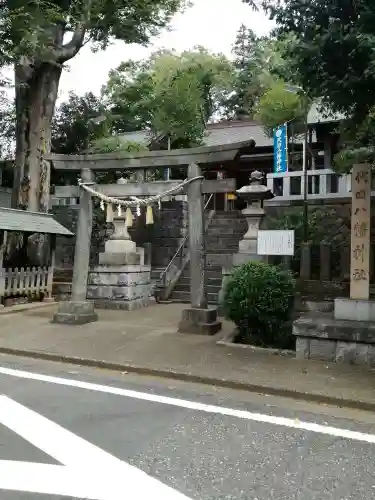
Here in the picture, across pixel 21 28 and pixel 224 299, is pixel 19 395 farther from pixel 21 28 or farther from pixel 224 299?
pixel 21 28

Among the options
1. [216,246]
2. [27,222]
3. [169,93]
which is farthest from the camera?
[169,93]

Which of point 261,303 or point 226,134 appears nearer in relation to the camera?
point 261,303

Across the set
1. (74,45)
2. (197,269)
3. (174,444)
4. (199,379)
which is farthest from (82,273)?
(74,45)

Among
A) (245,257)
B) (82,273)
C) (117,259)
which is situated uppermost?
(245,257)

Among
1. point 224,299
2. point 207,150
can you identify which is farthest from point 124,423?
point 207,150

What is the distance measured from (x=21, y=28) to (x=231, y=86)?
21858mm

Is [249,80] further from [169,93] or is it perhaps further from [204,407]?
[204,407]

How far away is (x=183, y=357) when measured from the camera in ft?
22.6

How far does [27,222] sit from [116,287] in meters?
3.13

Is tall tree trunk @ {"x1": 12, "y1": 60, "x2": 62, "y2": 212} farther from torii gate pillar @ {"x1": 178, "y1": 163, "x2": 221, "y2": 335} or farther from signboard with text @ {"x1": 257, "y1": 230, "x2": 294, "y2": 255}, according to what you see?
signboard with text @ {"x1": 257, "y1": 230, "x2": 294, "y2": 255}

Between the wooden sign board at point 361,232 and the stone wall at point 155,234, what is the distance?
976 cm

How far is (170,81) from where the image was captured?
2258 cm

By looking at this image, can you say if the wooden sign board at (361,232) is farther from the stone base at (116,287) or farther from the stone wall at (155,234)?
the stone wall at (155,234)

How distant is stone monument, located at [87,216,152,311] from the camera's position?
12461 millimetres
